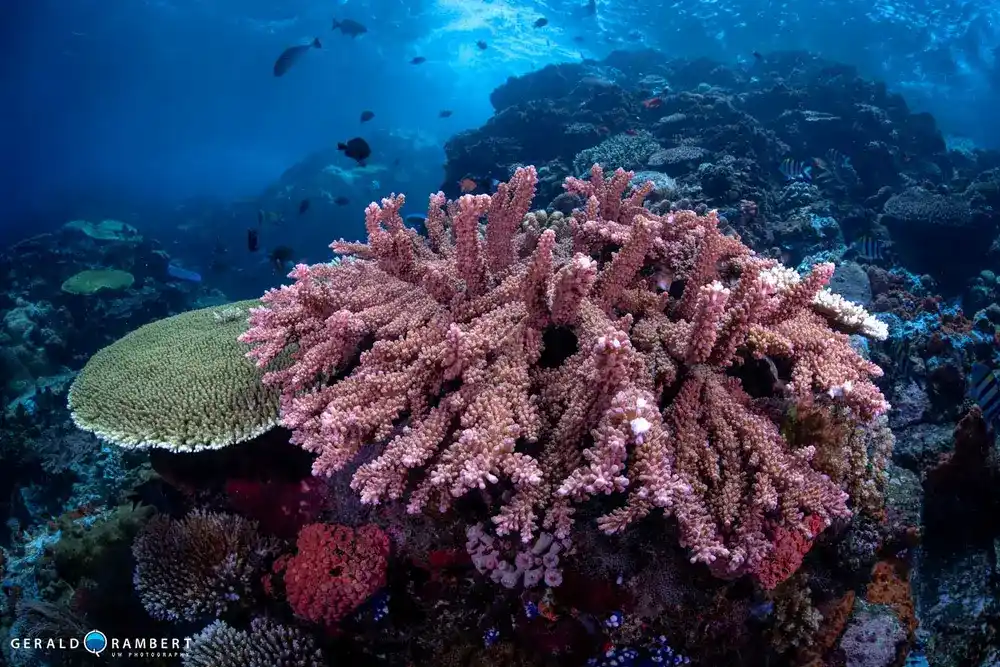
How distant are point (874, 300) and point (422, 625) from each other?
32.1ft

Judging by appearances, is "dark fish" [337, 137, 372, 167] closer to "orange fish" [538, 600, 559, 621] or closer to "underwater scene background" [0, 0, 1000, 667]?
"underwater scene background" [0, 0, 1000, 667]

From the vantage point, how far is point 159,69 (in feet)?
179

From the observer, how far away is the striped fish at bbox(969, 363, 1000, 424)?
425 cm

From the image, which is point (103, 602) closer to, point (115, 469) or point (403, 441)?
point (403, 441)

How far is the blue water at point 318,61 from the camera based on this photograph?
3256 centimetres

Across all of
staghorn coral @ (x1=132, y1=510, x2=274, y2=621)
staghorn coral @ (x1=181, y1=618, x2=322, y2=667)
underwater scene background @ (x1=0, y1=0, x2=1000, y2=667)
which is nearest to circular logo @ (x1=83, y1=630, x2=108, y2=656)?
underwater scene background @ (x1=0, y1=0, x2=1000, y2=667)

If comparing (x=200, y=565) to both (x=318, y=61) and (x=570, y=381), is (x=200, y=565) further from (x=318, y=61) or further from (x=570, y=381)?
(x=318, y=61)

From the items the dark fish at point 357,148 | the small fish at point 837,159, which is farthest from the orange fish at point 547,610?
the small fish at point 837,159

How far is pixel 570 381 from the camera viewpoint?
2.42 metres

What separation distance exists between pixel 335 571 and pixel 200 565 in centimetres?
117

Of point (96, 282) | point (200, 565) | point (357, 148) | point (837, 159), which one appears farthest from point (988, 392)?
point (96, 282)

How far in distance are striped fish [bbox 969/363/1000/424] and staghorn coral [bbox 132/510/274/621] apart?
19.5ft

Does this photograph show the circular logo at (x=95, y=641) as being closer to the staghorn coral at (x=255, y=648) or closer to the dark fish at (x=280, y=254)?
the staghorn coral at (x=255, y=648)

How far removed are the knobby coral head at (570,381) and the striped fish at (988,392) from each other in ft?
7.87
